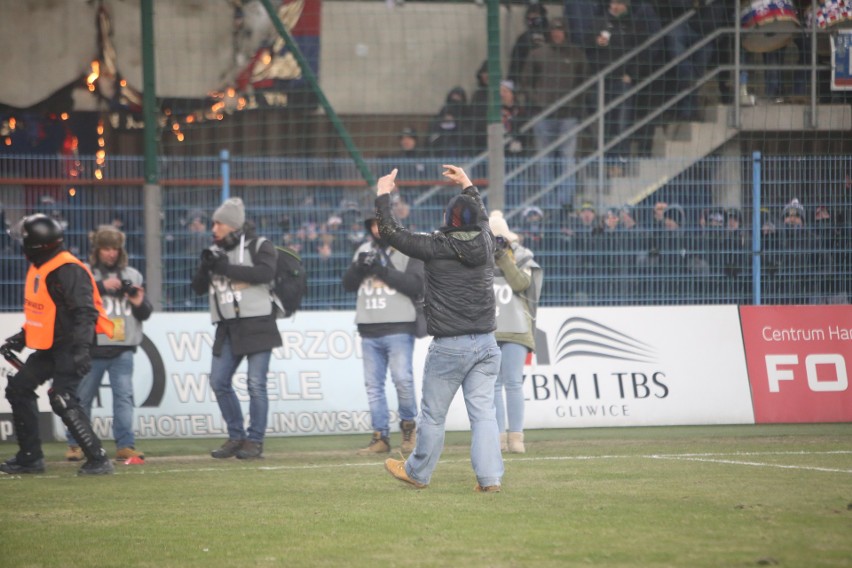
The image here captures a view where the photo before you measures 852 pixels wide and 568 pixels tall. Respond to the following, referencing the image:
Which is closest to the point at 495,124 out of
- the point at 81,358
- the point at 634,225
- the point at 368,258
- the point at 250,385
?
the point at 634,225

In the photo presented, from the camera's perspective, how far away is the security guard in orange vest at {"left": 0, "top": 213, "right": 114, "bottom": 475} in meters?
9.76

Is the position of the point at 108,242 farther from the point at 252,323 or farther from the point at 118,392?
the point at 252,323

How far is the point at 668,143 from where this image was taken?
18297 millimetres

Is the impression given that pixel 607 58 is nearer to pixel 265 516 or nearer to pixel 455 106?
pixel 455 106

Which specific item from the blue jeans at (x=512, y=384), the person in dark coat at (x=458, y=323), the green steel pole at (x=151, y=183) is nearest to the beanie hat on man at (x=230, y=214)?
the blue jeans at (x=512, y=384)

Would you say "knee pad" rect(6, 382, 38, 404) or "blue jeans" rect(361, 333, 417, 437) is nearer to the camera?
"knee pad" rect(6, 382, 38, 404)

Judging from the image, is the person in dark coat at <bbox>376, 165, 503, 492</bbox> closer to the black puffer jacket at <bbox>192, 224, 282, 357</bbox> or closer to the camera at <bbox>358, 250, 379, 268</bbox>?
the black puffer jacket at <bbox>192, 224, 282, 357</bbox>

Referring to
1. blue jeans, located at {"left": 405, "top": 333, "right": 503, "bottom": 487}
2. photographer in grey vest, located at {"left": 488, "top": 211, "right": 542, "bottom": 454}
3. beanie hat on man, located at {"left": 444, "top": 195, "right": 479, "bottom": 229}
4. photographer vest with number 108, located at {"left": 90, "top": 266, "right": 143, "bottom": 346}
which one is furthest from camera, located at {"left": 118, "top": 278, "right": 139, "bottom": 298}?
beanie hat on man, located at {"left": 444, "top": 195, "right": 479, "bottom": 229}

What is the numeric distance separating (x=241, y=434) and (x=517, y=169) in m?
5.54

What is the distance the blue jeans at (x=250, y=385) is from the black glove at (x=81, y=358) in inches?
58.7

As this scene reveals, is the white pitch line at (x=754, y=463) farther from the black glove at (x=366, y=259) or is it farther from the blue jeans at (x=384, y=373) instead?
the black glove at (x=366, y=259)

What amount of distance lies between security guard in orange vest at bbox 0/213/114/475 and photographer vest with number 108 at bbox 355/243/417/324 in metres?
2.47

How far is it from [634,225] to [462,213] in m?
6.72

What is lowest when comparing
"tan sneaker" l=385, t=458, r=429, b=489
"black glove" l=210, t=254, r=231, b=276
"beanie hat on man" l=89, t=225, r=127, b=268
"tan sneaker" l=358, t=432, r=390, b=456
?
"tan sneaker" l=358, t=432, r=390, b=456
